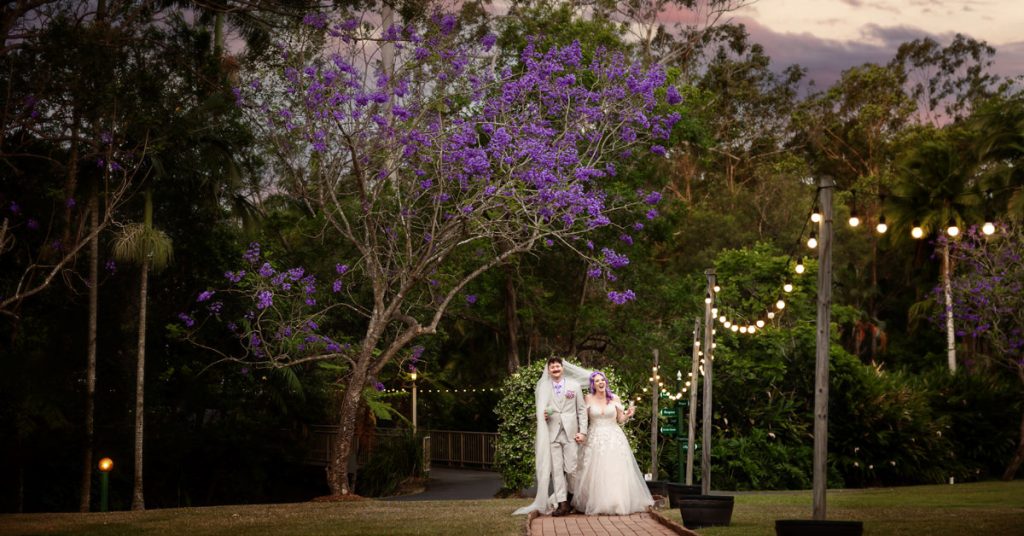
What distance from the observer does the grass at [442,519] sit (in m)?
13.5

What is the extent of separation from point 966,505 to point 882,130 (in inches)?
1479

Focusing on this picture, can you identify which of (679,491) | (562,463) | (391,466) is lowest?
(391,466)

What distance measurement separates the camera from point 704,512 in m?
13.9

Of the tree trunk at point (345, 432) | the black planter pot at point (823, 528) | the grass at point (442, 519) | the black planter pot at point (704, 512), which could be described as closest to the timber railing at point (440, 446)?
the tree trunk at point (345, 432)

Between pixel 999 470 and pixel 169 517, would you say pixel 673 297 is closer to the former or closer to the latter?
pixel 999 470

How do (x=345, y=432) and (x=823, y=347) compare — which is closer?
(x=823, y=347)

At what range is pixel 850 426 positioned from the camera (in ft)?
100

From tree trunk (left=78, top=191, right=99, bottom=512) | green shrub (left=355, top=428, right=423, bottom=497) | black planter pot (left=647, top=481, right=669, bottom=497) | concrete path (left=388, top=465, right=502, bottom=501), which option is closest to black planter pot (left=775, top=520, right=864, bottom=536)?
black planter pot (left=647, top=481, right=669, bottom=497)

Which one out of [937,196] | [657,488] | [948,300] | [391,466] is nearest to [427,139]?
[657,488]

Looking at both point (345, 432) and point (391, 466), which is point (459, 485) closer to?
point (391, 466)

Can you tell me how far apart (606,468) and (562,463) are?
2.24ft

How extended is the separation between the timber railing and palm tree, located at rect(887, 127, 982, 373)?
49.8ft

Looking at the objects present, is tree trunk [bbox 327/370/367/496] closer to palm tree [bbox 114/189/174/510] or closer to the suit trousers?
palm tree [bbox 114/189/174/510]

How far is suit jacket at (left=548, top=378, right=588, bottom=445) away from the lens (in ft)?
54.9
